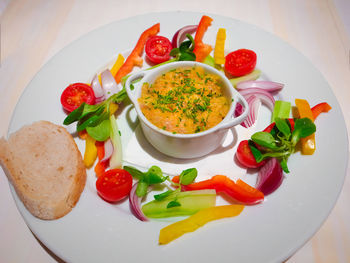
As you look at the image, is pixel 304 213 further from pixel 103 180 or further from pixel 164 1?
pixel 164 1

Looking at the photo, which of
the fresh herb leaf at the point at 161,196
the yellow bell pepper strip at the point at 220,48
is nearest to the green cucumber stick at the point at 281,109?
the yellow bell pepper strip at the point at 220,48

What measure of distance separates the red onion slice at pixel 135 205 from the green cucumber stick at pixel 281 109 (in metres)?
1.40

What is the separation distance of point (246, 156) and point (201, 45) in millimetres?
1352

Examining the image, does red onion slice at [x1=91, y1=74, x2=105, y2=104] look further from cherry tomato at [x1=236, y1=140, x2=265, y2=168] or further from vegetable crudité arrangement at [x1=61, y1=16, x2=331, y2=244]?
cherry tomato at [x1=236, y1=140, x2=265, y2=168]

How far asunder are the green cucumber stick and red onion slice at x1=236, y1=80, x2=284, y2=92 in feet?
0.56

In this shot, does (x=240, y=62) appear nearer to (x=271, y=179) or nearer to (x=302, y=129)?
(x=302, y=129)

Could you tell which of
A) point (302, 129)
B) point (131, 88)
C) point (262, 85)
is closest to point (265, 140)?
point (302, 129)

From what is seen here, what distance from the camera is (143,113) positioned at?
2.23m

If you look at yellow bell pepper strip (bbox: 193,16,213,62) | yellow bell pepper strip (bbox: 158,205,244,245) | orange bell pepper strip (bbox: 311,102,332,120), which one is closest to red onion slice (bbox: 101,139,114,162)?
yellow bell pepper strip (bbox: 158,205,244,245)

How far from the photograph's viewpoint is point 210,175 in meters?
2.34

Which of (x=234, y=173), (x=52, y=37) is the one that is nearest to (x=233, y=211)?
(x=234, y=173)

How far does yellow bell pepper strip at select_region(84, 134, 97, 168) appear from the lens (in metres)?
2.32

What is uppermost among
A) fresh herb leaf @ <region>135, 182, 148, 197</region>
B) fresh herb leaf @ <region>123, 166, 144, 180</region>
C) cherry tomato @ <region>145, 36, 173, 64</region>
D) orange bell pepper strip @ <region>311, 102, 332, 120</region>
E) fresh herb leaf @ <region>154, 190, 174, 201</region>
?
cherry tomato @ <region>145, 36, 173, 64</region>

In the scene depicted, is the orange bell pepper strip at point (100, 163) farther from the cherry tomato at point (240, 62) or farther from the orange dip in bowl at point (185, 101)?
the cherry tomato at point (240, 62)
